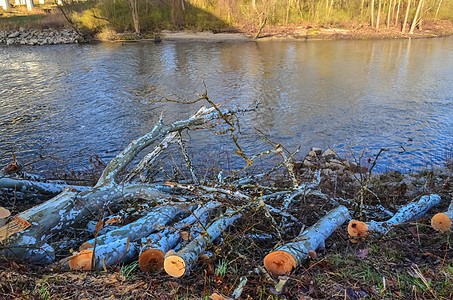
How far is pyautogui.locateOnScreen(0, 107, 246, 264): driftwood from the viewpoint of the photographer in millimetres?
3023

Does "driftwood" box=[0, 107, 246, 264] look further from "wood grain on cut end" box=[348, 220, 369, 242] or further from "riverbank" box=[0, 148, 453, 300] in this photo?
"wood grain on cut end" box=[348, 220, 369, 242]

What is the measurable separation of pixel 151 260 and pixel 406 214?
3.01m

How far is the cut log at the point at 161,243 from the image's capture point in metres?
2.83

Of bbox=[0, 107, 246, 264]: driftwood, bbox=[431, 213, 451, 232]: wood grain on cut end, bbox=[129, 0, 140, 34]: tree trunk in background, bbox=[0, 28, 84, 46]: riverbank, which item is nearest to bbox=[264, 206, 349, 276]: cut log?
bbox=[431, 213, 451, 232]: wood grain on cut end

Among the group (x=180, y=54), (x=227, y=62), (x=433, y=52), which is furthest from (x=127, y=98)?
(x=433, y=52)

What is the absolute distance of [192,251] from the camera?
9.52 ft

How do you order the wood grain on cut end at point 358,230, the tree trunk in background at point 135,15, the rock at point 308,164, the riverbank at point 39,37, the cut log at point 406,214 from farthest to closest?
the tree trunk in background at point 135,15
the riverbank at point 39,37
the rock at point 308,164
the cut log at point 406,214
the wood grain on cut end at point 358,230

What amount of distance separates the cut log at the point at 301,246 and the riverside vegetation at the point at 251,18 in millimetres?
30460

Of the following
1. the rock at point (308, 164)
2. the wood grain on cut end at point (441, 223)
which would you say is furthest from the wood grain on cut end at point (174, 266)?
the rock at point (308, 164)

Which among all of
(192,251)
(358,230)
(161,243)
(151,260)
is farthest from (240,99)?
(151,260)

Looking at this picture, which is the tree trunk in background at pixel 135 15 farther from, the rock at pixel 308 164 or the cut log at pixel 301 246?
the cut log at pixel 301 246

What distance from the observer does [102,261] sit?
9.53 ft

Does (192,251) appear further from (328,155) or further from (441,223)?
(328,155)

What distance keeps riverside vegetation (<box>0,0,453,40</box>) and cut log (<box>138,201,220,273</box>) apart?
30467 mm
